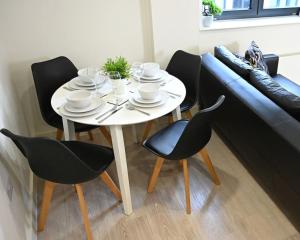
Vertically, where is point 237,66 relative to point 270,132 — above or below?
above

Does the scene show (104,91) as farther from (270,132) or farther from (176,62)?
(270,132)

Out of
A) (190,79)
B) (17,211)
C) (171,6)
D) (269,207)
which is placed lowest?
(269,207)

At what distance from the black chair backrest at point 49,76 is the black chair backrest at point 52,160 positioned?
80 centimetres

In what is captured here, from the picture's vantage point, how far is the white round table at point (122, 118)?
5.46 ft

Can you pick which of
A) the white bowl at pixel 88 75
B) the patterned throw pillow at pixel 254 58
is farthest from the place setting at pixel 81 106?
the patterned throw pillow at pixel 254 58

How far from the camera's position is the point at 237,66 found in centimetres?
239

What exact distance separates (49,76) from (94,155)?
37.1 inches

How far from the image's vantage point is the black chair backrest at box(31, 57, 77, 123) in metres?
2.29

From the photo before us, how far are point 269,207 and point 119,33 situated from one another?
1.95 meters

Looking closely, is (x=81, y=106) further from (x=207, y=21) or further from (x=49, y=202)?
(x=207, y=21)

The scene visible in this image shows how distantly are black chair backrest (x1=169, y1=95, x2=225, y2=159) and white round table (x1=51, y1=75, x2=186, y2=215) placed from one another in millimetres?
195

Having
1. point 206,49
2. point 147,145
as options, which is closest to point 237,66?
point 206,49

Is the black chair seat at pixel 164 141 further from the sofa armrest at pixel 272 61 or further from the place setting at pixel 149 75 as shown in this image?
the sofa armrest at pixel 272 61

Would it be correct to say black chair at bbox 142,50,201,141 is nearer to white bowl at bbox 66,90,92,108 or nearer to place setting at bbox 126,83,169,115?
place setting at bbox 126,83,169,115
